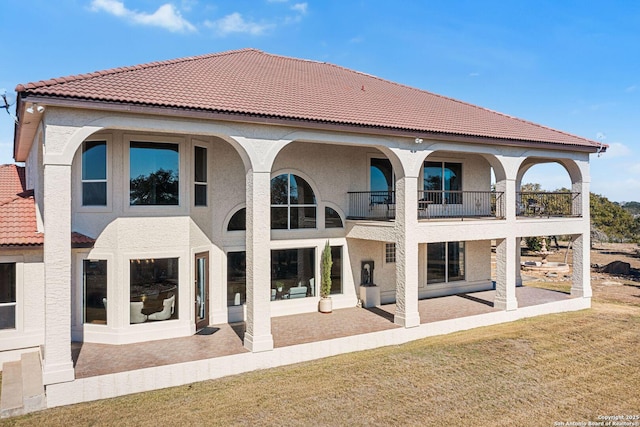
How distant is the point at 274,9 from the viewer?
18.4m

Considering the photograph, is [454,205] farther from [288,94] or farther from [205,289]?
[205,289]

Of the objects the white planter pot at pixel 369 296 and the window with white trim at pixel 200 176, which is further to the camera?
the white planter pot at pixel 369 296

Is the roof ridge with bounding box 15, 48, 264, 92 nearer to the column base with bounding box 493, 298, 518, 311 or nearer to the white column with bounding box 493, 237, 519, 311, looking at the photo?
the white column with bounding box 493, 237, 519, 311

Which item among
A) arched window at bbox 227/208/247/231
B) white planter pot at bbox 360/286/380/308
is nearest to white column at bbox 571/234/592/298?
white planter pot at bbox 360/286/380/308

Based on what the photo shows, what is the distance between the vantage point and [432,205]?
17.6 metres

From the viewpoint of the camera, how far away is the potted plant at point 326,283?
14.6 metres

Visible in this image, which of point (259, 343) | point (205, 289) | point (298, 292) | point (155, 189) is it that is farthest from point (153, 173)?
point (298, 292)

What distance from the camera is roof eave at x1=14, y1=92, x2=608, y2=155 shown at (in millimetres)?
8984

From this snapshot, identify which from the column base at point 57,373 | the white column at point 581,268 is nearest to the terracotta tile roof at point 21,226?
the column base at point 57,373

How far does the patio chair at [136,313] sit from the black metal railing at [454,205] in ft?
35.7

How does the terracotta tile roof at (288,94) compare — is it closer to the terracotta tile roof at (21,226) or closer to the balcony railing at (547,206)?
the balcony railing at (547,206)

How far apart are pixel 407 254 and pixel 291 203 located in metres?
4.41

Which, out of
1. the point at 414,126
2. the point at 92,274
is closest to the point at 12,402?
the point at 92,274

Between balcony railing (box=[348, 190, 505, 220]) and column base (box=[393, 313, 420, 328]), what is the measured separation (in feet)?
13.1
